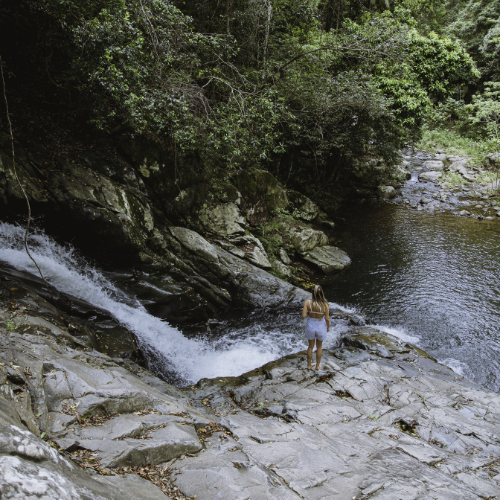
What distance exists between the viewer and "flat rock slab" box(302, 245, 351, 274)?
552 inches

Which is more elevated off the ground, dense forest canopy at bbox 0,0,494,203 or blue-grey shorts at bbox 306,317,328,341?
dense forest canopy at bbox 0,0,494,203

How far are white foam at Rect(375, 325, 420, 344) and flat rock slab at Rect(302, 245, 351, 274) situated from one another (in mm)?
3852

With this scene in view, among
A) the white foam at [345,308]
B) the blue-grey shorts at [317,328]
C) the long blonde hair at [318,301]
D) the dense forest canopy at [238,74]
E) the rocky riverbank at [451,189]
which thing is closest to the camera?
the long blonde hair at [318,301]

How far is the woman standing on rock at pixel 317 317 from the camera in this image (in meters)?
7.13

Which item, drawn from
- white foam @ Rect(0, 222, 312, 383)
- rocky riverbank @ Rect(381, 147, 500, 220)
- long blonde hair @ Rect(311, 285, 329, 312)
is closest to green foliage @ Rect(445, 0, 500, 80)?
rocky riverbank @ Rect(381, 147, 500, 220)

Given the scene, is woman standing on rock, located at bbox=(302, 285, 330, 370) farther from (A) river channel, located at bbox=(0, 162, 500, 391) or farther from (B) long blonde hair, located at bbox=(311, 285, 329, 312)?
(A) river channel, located at bbox=(0, 162, 500, 391)

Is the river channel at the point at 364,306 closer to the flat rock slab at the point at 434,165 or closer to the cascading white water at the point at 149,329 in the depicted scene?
the cascading white water at the point at 149,329

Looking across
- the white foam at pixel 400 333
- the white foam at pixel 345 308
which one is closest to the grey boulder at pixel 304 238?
the white foam at pixel 345 308

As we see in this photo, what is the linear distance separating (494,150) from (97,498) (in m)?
29.8

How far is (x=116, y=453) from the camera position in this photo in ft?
11.3

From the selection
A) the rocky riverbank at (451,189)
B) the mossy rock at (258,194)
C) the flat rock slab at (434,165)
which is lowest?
the mossy rock at (258,194)

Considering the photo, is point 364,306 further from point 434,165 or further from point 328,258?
point 434,165

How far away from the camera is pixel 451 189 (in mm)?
22797

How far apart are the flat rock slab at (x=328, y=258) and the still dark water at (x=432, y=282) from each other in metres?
0.43
